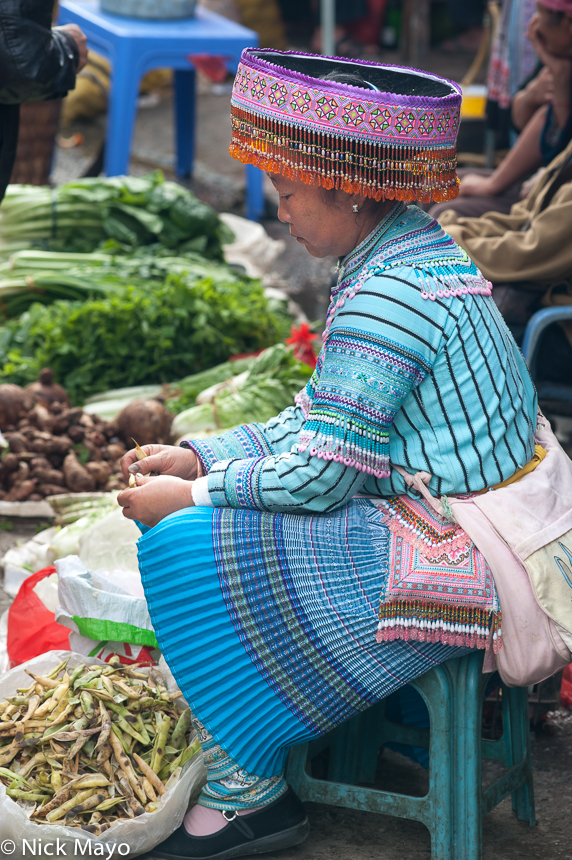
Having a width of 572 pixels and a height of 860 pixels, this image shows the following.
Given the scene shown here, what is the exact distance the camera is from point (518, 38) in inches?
207

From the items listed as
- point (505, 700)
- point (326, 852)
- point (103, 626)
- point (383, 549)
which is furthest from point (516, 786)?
point (103, 626)

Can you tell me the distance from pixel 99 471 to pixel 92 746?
63.6 inches

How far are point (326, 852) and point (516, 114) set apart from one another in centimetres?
375

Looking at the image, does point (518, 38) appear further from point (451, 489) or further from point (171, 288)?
point (451, 489)

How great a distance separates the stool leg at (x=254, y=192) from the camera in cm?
678

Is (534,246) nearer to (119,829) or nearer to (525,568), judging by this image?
(525,568)

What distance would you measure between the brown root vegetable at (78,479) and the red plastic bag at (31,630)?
36.6 inches

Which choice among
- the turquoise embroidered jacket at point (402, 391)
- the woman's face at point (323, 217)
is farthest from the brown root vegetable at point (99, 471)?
the woman's face at point (323, 217)

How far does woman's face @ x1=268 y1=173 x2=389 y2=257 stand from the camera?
1.90 meters

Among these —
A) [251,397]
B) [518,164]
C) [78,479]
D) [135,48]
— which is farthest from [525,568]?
[135,48]

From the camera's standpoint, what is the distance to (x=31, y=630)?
254cm

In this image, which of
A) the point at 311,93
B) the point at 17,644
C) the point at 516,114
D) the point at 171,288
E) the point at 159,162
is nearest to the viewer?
the point at 311,93

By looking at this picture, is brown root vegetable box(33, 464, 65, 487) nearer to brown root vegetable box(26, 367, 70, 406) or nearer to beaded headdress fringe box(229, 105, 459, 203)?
brown root vegetable box(26, 367, 70, 406)

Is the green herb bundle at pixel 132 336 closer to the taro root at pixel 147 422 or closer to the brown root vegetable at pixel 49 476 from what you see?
the taro root at pixel 147 422
